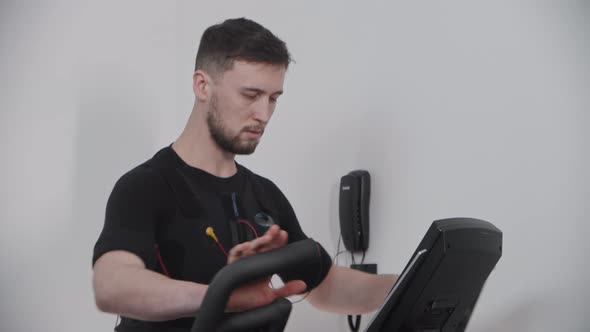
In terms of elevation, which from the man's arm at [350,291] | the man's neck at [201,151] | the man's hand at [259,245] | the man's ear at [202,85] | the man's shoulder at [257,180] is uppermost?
the man's ear at [202,85]

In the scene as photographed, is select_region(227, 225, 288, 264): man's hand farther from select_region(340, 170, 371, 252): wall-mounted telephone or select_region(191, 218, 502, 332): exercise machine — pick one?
select_region(340, 170, 371, 252): wall-mounted telephone

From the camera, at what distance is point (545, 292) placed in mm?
1775

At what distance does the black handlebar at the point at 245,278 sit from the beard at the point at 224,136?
74cm

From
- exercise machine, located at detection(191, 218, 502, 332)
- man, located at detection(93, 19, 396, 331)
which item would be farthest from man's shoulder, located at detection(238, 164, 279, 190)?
exercise machine, located at detection(191, 218, 502, 332)

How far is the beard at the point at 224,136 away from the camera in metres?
1.83

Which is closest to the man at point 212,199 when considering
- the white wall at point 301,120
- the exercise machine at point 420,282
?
the exercise machine at point 420,282

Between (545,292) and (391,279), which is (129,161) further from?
(545,292)

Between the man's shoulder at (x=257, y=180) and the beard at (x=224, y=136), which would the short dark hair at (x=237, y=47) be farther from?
the man's shoulder at (x=257, y=180)

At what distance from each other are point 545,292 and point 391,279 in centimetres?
38

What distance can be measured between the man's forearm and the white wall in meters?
0.94

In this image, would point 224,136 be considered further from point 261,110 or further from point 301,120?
point 301,120

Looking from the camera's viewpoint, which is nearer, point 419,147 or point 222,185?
point 222,185

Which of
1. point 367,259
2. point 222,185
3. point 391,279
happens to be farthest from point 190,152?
point 367,259

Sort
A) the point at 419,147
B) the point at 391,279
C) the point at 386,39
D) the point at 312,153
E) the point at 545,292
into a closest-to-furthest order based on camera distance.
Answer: the point at 545,292, the point at 391,279, the point at 419,147, the point at 386,39, the point at 312,153
